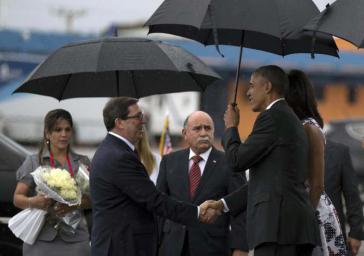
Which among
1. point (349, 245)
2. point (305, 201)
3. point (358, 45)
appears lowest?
point (349, 245)

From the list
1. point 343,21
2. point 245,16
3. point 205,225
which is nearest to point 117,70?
point 205,225

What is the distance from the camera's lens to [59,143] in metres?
7.94

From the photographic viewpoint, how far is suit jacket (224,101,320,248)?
20.5ft

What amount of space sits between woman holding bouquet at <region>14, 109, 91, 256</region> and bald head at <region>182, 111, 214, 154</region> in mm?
929

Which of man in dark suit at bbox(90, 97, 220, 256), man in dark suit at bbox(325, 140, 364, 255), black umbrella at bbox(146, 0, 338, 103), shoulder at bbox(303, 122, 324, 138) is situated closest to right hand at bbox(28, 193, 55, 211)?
man in dark suit at bbox(90, 97, 220, 256)

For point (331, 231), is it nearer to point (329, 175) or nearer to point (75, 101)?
point (329, 175)

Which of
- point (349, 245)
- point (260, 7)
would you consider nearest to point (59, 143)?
point (260, 7)

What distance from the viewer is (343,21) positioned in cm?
650

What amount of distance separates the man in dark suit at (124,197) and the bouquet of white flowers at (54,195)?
728 millimetres

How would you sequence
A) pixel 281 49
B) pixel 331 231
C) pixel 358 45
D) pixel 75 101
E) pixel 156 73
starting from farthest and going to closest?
pixel 75 101, pixel 156 73, pixel 281 49, pixel 331 231, pixel 358 45

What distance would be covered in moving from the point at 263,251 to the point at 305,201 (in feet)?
1.39

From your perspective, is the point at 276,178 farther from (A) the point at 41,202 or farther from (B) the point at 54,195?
(A) the point at 41,202

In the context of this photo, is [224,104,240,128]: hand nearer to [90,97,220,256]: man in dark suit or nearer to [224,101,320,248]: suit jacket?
[224,101,320,248]: suit jacket

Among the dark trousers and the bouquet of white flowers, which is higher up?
the bouquet of white flowers
